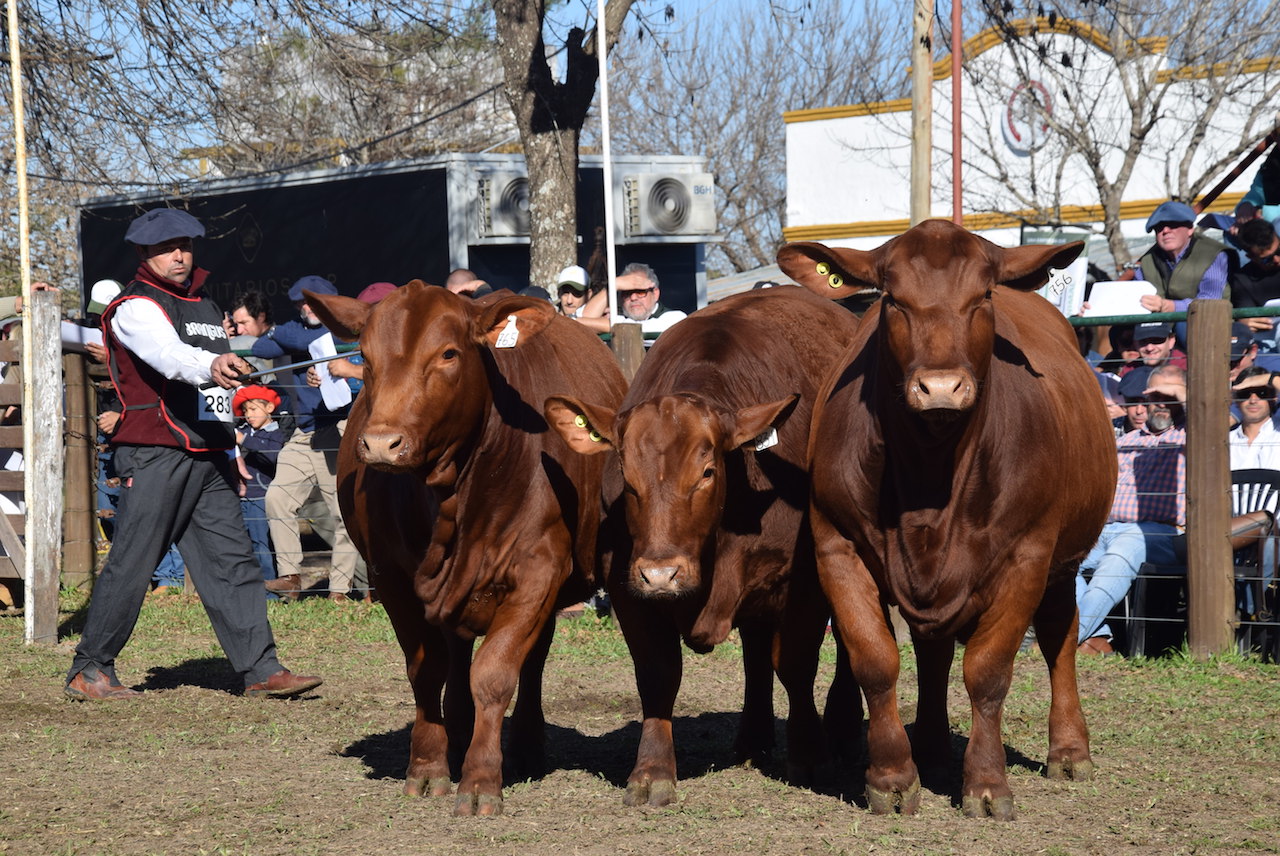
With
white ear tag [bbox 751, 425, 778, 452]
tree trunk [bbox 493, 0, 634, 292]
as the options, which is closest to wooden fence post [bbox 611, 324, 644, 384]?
white ear tag [bbox 751, 425, 778, 452]

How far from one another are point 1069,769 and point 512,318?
2.70 m

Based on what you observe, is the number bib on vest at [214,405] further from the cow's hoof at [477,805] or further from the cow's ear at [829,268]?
the cow's ear at [829,268]

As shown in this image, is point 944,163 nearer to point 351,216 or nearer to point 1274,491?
point 351,216

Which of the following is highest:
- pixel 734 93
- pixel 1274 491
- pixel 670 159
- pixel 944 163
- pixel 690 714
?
pixel 734 93

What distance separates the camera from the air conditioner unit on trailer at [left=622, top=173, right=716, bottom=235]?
16516 mm

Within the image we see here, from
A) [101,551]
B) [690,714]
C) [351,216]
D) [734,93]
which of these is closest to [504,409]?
[690,714]

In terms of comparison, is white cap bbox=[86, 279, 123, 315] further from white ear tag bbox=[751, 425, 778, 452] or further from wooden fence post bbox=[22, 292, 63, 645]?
white ear tag bbox=[751, 425, 778, 452]

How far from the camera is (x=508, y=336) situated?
18.6ft

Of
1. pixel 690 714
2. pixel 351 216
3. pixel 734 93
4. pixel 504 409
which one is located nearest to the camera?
pixel 504 409

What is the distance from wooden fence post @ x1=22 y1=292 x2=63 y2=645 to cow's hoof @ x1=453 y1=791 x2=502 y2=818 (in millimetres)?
4931

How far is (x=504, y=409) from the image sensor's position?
5.85m

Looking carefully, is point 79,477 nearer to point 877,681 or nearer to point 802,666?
point 802,666

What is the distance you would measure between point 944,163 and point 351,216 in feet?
45.7

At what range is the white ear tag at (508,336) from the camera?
5672 millimetres
